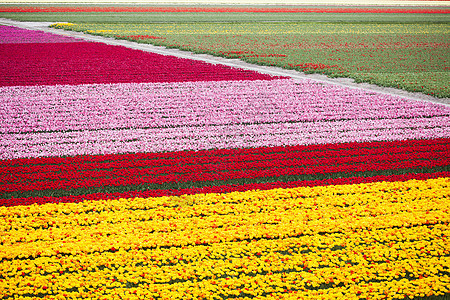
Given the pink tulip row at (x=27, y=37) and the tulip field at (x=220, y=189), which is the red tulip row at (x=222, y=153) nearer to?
the tulip field at (x=220, y=189)

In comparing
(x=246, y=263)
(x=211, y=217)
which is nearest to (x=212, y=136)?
(x=211, y=217)

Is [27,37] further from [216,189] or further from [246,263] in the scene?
[246,263]

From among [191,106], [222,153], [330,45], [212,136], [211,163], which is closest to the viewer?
[211,163]

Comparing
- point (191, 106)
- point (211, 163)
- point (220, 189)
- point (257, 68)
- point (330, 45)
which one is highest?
point (330, 45)

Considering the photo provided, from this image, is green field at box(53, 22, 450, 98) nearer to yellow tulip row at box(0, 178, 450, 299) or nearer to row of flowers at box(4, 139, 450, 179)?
row of flowers at box(4, 139, 450, 179)

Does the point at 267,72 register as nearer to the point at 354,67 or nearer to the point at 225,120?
the point at 354,67

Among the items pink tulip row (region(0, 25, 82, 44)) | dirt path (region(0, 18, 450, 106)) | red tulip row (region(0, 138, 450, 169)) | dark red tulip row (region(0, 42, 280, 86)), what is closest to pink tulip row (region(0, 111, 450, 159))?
red tulip row (region(0, 138, 450, 169))
